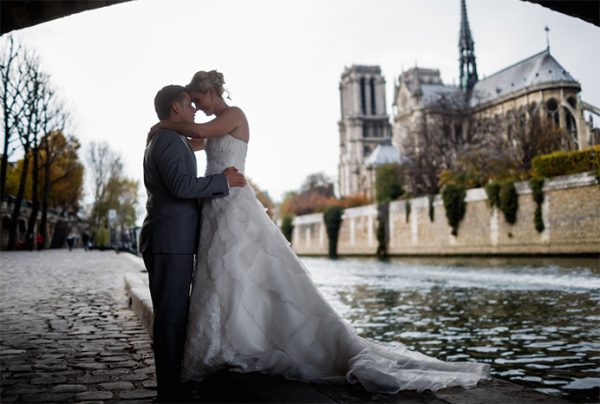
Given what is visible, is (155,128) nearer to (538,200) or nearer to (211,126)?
(211,126)

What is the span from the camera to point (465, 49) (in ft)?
262

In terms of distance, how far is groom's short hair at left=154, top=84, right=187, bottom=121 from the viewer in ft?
11.7

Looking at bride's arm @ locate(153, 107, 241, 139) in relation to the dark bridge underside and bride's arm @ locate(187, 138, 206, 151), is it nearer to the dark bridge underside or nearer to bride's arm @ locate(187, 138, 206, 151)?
bride's arm @ locate(187, 138, 206, 151)

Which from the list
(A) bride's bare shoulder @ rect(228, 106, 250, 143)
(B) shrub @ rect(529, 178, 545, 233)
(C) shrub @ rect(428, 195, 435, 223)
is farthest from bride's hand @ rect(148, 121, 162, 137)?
(C) shrub @ rect(428, 195, 435, 223)

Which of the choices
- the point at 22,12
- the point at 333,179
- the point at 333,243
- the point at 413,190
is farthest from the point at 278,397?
the point at 333,179

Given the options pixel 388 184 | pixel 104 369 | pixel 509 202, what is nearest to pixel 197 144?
pixel 104 369

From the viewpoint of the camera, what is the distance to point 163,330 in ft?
11.1

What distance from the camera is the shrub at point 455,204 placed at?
34719 mm

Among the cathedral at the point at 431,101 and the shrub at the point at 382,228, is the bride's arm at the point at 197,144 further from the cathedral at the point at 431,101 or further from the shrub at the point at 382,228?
the shrub at the point at 382,228

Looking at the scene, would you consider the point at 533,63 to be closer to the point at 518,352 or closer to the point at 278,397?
the point at 518,352

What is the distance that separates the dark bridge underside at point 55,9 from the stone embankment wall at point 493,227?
2438cm

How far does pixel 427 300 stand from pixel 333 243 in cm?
4025

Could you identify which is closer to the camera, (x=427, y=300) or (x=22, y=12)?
(x=22, y=12)

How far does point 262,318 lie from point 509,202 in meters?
29.3
